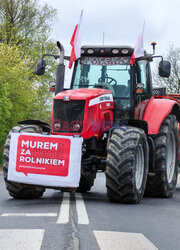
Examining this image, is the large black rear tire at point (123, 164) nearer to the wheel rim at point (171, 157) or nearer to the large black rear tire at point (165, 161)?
the large black rear tire at point (165, 161)

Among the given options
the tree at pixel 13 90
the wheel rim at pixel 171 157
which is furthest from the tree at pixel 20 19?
the wheel rim at pixel 171 157

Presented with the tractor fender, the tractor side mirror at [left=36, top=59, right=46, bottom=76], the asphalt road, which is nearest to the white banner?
the asphalt road

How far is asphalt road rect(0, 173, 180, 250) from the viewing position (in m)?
5.70

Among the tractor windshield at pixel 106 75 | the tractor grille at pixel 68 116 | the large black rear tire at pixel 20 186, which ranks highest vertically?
the tractor windshield at pixel 106 75

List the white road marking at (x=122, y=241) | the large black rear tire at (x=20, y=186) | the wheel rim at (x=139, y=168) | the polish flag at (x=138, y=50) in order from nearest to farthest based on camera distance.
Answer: the white road marking at (x=122, y=241) → the large black rear tire at (x=20, y=186) → the wheel rim at (x=139, y=168) → the polish flag at (x=138, y=50)

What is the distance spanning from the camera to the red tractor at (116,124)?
9594 millimetres

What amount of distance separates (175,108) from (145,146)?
2745mm

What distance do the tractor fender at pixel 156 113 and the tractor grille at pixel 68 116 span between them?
1758 mm

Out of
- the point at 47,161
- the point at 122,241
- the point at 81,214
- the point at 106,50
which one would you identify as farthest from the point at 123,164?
the point at 122,241

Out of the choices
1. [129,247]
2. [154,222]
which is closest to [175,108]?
[154,222]

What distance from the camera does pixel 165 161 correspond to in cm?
1140

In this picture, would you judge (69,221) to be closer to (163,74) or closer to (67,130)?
(67,130)

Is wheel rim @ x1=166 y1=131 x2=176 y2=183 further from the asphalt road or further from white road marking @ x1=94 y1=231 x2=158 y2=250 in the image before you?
white road marking @ x1=94 y1=231 x2=158 y2=250

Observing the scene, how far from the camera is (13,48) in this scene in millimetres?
41688
